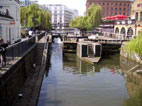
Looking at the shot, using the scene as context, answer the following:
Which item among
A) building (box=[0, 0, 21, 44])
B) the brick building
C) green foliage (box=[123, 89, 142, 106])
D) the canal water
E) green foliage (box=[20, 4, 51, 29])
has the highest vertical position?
the brick building

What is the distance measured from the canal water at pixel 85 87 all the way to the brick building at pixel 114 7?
88.9 metres

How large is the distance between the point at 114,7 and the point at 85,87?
99228 mm

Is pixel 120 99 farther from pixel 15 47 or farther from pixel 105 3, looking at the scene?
pixel 105 3

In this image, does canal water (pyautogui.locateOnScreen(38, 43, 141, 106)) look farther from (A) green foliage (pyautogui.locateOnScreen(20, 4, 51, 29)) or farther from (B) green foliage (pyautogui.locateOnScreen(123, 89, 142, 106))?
(A) green foliage (pyautogui.locateOnScreen(20, 4, 51, 29))

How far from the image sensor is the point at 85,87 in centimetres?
1805

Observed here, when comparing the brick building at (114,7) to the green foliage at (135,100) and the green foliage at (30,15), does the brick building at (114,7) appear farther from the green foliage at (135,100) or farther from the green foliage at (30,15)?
the green foliage at (135,100)

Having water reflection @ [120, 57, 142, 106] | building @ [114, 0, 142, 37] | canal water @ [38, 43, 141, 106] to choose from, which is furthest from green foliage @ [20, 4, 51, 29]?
water reflection @ [120, 57, 142, 106]

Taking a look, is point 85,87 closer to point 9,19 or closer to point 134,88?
point 134,88

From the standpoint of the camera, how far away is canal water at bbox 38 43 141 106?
582 inches

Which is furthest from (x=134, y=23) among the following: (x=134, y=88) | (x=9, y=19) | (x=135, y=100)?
(x=135, y=100)

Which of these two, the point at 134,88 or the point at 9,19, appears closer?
the point at 134,88

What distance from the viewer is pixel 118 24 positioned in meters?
58.8

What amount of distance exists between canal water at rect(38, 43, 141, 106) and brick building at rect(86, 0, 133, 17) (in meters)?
88.9

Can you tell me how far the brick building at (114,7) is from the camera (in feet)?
365
